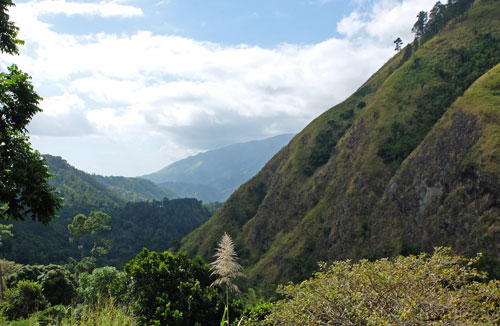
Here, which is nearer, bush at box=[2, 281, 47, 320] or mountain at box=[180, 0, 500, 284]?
bush at box=[2, 281, 47, 320]

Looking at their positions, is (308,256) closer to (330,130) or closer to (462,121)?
(462,121)

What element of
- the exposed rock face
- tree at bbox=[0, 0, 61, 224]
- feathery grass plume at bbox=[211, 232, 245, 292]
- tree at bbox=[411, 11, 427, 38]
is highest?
tree at bbox=[411, 11, 427, 38]

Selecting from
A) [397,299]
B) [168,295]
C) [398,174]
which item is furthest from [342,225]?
[397,299]

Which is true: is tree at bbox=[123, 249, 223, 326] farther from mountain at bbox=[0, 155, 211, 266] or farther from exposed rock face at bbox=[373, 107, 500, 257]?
mountain at bbox=[0, 155, 211, 266]

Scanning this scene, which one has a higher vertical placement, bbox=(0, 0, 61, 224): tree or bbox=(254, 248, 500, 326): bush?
bbox=(0, 0, 61, 224): tree

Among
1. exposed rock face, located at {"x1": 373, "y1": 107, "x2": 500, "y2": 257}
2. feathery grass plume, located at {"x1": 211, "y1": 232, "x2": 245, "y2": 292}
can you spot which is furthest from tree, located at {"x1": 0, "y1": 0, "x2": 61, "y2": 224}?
exposed rock face, located at {"x1": 373, "y1": 107, "x2": 500, "y2": 257}

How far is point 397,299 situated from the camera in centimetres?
938

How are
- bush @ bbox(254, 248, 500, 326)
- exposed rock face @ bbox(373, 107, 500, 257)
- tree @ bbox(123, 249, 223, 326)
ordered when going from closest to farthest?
1. bush @ bbox(254, 248, 500, 326)
2. tree @ bbox(123, 249, 223, 326)
3. exposed rock face @ bbox(373, 107, 500, 257)

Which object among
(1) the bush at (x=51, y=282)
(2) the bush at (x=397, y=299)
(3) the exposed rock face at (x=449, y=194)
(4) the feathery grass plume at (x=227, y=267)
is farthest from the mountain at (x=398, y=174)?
(4) the feathery grass plume at (x=227, y=267)

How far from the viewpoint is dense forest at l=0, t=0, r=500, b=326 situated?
906cm

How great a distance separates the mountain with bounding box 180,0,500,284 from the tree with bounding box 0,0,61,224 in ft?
138

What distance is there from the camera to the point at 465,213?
39.4 meters

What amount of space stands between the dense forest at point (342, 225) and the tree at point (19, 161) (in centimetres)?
4

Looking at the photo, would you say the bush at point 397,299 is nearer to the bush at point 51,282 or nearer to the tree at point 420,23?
the bush at point 51,282
